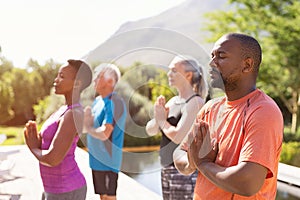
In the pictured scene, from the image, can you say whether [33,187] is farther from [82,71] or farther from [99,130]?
[82,71]

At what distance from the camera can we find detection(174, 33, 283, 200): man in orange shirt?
1021 mm

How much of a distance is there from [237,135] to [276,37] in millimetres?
9809

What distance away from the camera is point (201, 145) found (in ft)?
3.53

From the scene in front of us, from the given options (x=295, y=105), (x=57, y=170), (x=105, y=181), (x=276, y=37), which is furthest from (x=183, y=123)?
(x=295, y=105)

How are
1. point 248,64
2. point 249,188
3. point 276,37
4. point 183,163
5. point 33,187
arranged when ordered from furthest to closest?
point 276,37 < point 33,187 < point 183,163 < point 248,64 < point 249,188

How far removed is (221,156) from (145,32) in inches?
19.8

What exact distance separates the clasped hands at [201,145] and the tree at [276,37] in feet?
30.8

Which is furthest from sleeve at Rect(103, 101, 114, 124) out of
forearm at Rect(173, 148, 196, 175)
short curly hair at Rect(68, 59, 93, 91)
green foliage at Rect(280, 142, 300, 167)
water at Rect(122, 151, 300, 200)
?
green foliage at Rect(280, 142, 300, 167)

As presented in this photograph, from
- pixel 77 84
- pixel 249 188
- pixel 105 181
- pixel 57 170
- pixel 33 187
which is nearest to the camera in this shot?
pixel 249 188

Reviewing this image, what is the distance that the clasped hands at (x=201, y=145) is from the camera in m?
1.06

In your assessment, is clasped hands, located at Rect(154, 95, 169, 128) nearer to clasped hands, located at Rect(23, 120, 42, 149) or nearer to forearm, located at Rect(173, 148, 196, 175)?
clasped hands, located at Rect(23, 120, 42, 149)

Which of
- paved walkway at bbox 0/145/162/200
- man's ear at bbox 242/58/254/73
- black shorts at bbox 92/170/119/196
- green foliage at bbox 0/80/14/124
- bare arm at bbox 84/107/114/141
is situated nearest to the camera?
man's ear at bbox 242/58/254/73

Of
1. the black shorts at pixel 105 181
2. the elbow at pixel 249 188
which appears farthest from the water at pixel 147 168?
the elbow at pixel 249 188

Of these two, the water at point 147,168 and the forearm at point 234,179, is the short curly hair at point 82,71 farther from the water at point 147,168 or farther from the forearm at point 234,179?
the forearm at point 234,179
